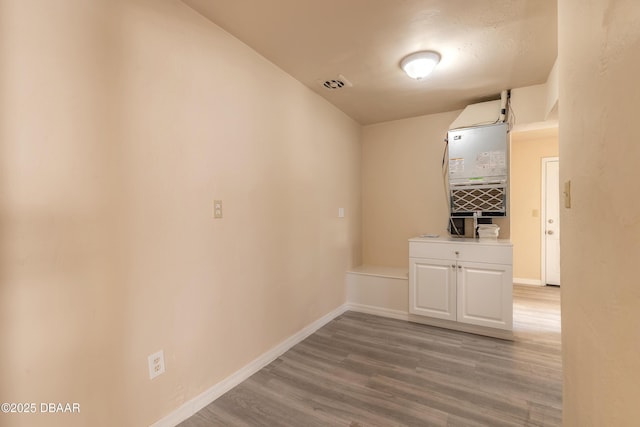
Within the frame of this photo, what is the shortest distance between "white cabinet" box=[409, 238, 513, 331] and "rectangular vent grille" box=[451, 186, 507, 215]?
40 cm

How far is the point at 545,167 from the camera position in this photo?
→ 4398 millimetres

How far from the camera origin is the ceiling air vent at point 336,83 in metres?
2.58

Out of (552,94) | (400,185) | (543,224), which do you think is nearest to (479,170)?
(552,94)

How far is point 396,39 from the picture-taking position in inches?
77.7

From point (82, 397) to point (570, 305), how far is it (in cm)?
212

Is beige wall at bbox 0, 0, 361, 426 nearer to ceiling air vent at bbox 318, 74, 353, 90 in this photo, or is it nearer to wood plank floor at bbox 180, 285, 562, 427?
wood plank floor at bbox 180, 285, 562, 427

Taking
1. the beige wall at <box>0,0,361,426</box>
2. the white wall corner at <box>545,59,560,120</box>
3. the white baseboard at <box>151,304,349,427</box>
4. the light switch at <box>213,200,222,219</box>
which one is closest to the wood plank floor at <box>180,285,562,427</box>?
the white baseboard at <box>151,304,349,427</box>

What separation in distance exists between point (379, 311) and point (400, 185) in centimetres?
160

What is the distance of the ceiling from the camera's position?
1685 mm

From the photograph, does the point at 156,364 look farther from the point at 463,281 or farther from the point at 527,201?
the point at 527,201

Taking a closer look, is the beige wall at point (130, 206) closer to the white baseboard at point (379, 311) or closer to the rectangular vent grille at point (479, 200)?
the white baseboard at point (379, 311)

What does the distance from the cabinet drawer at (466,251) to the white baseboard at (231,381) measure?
1316 mm

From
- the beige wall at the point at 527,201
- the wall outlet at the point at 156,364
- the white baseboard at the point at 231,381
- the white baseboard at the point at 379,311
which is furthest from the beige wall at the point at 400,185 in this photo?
the wall outlet at the point at 156,364

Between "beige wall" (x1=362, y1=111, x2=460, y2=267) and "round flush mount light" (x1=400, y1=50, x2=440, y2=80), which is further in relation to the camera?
"beige wall" (x1=362, y1=111, x2=460, y2=267)
